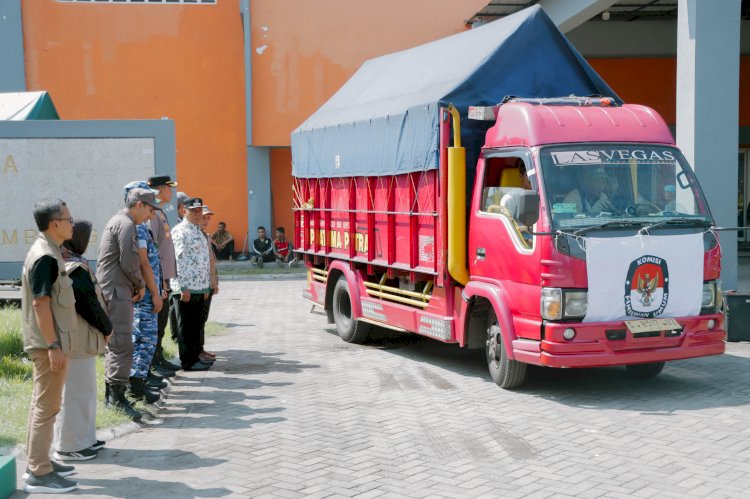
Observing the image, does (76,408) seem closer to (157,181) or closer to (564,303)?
(157,181)

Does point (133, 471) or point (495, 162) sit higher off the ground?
point (495, 162)

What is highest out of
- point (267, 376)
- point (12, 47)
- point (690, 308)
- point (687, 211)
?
point (12, 47)

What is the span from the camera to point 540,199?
8.58 m

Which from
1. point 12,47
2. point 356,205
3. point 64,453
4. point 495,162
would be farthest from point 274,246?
point 64,453

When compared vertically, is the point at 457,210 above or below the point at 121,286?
above

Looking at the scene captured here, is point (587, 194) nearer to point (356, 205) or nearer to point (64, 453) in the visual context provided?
point (356, 205)

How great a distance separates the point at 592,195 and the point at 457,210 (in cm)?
149

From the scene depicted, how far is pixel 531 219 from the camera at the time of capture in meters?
8.52

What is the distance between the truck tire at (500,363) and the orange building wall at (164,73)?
1719 centimetres

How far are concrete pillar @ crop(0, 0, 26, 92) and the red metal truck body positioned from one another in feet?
51.2

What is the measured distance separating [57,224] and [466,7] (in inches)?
792

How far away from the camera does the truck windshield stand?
8.59 m

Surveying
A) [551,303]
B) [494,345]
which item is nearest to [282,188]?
[494,345]

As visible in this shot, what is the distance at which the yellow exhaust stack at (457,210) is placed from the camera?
31.5ft
